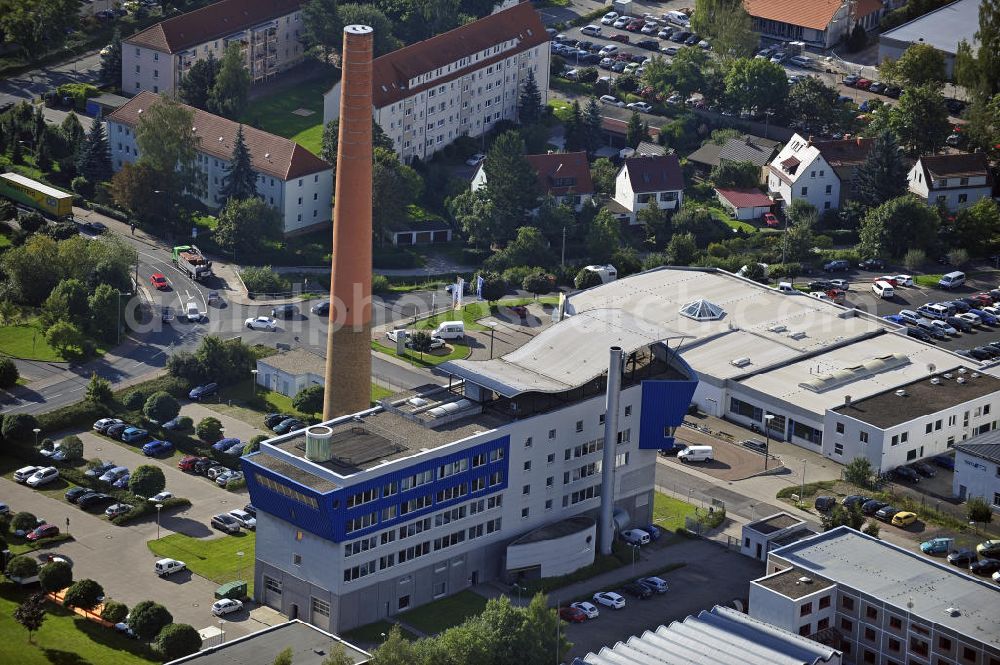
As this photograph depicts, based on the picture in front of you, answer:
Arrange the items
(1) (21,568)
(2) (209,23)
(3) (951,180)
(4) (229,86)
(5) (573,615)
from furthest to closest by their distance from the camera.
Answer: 1. (2) (209,23)
2. (3) (951,180)
3. (4) (229,86)
4. (5) (573,615)
5. (1) (21,568)

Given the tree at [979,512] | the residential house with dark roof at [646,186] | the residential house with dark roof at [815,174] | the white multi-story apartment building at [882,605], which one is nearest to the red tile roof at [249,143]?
the residential house with dark roof at [646,186]

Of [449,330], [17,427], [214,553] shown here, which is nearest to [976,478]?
[449,330]

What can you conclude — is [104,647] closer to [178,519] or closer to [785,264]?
[178,519]

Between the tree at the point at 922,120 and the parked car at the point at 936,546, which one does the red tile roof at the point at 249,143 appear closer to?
the tree at the point at 922,120

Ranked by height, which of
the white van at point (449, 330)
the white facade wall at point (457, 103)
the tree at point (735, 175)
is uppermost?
the white facade wall at point (457, 103)

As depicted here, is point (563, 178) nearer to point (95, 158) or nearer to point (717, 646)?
point (95, 158)

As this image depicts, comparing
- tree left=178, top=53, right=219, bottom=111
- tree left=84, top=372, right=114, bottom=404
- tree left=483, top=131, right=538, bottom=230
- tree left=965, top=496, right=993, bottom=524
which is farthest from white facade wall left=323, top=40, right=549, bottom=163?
tree left=965, top=496, right=993, bottom=524
